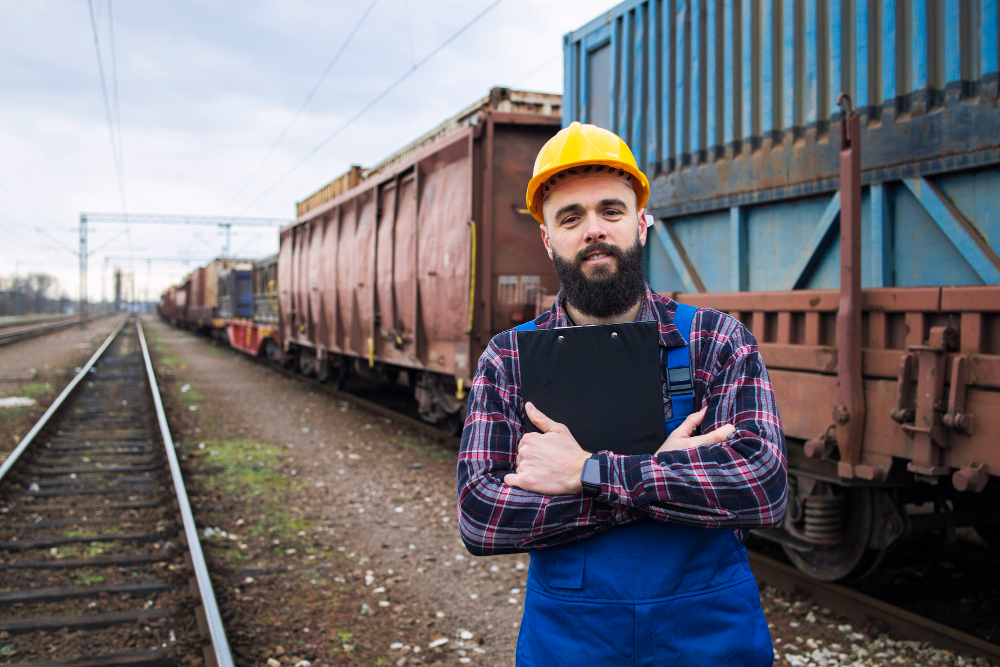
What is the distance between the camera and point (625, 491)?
1.50 meters

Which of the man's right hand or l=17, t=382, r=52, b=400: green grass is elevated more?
the man's right hand

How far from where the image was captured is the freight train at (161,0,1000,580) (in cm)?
313

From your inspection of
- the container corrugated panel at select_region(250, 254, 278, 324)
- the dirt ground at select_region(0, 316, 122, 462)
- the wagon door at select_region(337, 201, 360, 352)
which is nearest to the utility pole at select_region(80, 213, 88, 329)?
the dirt ground at select_region(0, 316, 122, 462)

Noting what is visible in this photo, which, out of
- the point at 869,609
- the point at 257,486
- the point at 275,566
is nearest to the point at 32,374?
the point at 257,486

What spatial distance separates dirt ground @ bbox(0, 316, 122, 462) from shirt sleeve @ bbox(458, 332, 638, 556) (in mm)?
8543

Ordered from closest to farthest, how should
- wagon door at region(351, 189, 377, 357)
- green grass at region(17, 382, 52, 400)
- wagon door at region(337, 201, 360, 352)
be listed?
wagon door at region(351, 189, 377, 357) < wagon door at region(337, 201, 360, 352) < green grass at region(17, 382, 52, 400)

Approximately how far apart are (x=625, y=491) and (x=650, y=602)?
243 mm

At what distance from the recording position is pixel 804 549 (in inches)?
168

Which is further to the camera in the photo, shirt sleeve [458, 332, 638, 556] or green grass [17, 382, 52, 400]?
green grass [17, 382, 52, 400]

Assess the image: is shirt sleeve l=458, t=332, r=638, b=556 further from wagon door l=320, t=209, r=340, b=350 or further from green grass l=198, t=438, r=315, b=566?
wagon door l=320, t=209, r=340, b=350

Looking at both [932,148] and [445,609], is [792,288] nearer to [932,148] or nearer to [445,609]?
[932,148]

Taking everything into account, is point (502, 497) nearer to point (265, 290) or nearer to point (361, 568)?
point (361, 568)

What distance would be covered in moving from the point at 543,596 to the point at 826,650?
9.17 feet

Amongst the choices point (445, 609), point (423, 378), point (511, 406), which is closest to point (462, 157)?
point (423, 378)
